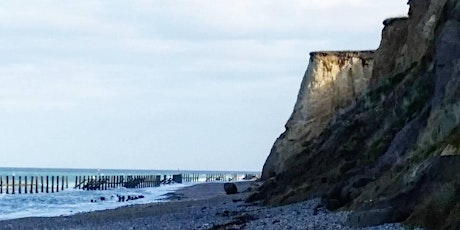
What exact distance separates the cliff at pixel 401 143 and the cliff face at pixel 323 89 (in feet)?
29.9

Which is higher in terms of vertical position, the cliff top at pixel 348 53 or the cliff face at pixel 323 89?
the cliff top at pixel 348 53

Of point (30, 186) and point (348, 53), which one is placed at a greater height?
point (348, 53)

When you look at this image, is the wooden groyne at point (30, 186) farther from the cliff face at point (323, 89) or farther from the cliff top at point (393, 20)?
the cliff top at point (393, 20)

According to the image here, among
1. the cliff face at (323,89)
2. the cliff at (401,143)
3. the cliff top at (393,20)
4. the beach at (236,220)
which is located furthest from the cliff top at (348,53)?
the beach at (236,220)

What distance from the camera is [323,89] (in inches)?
1923

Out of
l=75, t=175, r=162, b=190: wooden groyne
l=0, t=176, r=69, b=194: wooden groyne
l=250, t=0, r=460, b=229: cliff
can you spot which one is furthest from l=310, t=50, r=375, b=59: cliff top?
l=75, t=175, r=162, b=190: wooden groyne

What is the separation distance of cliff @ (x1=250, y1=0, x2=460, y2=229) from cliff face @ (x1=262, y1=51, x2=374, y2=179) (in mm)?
9124

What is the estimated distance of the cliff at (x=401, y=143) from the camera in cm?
1725

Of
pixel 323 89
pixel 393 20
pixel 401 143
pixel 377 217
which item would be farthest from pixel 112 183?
pixel 377 217

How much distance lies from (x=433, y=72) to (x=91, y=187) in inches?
3090

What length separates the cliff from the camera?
17250mm

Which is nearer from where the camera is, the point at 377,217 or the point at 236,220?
the point at 377,217

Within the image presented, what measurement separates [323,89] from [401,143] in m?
25.6

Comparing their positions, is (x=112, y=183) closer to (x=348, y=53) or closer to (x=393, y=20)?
(x=348, y=53)
